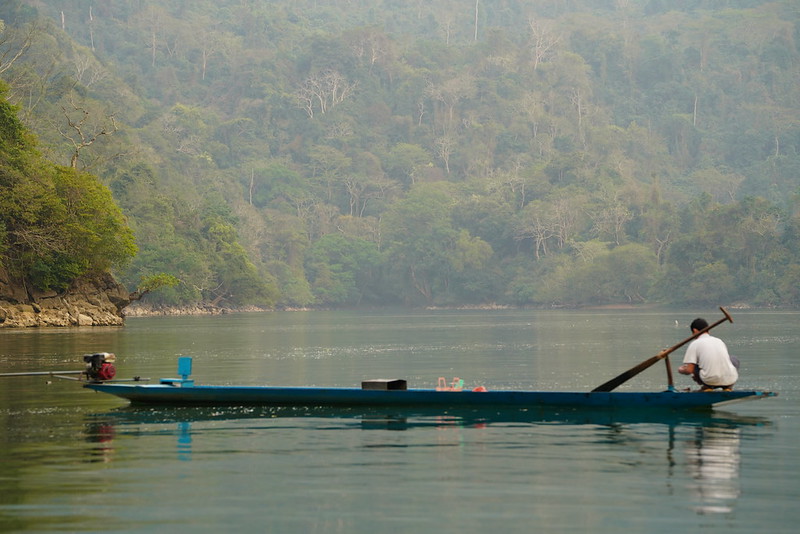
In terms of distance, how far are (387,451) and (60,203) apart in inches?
1825

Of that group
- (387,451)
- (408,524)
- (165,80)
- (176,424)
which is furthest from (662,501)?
(165,80)

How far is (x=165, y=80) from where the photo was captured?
172375 mm

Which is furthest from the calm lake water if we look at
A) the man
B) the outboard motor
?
the man

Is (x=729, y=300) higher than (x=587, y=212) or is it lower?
lower

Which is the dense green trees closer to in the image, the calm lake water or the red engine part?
the calm lake water

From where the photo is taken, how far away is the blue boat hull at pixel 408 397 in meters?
18.3

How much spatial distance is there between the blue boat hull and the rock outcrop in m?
37.4

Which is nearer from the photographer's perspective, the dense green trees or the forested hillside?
the dense green trees

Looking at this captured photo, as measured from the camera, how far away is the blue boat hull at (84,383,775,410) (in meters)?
18.3

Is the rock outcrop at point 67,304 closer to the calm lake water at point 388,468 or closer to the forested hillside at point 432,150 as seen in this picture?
the forested hillside at point 432,150

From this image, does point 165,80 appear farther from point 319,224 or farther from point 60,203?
point 60,203

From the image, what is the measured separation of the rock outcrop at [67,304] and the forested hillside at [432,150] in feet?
93.4

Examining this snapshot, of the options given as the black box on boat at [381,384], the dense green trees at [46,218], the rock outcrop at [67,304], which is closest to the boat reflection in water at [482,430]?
the black box on boat at [381,384]

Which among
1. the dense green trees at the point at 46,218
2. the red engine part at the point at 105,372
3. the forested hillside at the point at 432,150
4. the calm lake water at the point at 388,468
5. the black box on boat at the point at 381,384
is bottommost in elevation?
the calm lake water at the point at 388,468
